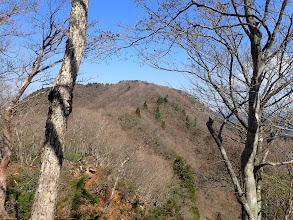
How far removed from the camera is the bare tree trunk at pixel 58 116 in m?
2.26

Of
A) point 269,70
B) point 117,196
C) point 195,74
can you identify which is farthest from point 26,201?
point 269,70

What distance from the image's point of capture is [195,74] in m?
3.29

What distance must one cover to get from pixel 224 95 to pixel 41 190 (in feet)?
8.90

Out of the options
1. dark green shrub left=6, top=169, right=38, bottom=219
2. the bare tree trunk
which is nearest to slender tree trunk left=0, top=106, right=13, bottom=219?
dark green shrub left=6, top=169, right=38, bottom=219

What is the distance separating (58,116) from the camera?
2.39m

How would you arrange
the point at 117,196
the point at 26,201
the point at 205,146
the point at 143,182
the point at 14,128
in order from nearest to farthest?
the point at 26,201, the point at 117,196, the point at 14,128, the point at 143,182, the point at 205,146

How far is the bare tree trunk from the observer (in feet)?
7.41

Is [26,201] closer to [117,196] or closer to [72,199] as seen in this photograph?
[72,199]

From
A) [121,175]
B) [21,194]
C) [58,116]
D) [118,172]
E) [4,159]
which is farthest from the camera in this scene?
[121,175]

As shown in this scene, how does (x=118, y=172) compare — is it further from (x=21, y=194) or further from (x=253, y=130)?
(x=253, y=130)

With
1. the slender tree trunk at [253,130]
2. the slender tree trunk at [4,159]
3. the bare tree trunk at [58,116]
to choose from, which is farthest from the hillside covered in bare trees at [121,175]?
the bare tree trunk at [58,116]

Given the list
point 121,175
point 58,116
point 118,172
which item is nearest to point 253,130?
point 58,116

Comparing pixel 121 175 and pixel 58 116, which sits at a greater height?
→ pixel 58 116

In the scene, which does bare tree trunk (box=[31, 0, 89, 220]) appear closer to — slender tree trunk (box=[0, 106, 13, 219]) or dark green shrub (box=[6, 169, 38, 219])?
slender tree trunk (box=[0, 106, 13, 219])
